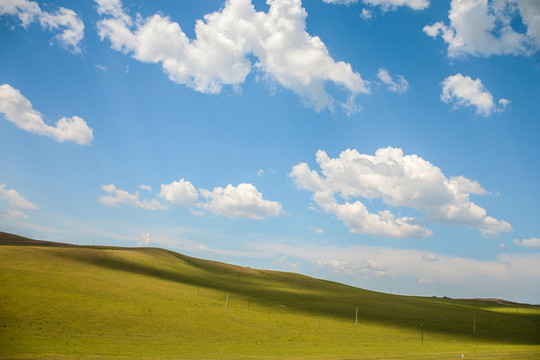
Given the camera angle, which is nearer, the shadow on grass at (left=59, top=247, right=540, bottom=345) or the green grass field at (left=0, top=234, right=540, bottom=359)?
the green grass field at (left=0, top=234, right=540, bottom=359)

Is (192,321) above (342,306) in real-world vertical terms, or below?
below

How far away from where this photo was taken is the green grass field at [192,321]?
124ft

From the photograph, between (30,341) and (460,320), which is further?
(460,320)

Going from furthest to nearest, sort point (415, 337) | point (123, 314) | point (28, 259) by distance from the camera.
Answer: point (28, 259), point (415, 337), point (123, 314)

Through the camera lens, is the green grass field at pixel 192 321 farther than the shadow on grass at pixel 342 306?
No

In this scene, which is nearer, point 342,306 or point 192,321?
point 192,321

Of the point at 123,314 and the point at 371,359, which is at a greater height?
the point at 371,359

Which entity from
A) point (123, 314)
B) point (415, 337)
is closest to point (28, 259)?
point (123, 314)

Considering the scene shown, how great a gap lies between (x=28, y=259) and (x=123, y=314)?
38.7 m

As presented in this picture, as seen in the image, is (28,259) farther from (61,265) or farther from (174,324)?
(174,324)

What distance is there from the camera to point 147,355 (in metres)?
33.8

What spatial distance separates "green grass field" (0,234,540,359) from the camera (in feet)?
124

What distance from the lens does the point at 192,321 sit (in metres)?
55.8

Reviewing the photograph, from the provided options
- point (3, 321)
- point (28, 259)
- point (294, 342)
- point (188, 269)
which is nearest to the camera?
point (3, 321)
